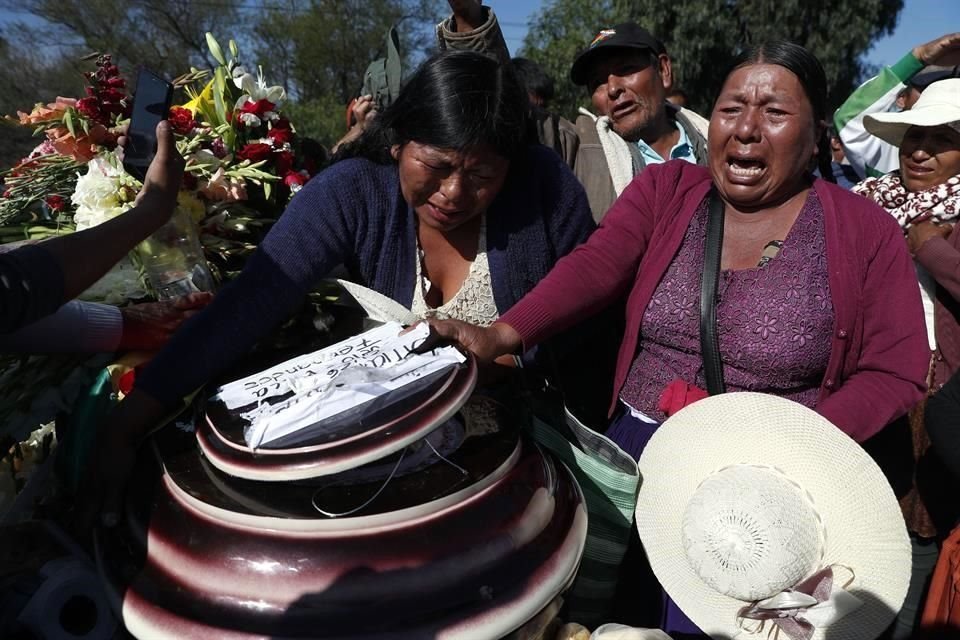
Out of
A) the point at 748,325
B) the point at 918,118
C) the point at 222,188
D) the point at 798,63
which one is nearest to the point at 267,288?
the point at 222,188

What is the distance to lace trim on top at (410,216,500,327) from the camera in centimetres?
201

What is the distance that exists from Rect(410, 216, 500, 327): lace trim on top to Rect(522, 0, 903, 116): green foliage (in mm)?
15959

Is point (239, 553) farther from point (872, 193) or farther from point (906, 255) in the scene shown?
point (872, 193)

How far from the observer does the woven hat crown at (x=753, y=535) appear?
1.46 metres

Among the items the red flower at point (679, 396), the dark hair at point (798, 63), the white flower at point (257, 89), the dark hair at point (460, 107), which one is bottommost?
the red flower at point (679, 396)

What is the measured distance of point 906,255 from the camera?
177 cm

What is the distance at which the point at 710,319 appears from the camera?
1.82 metres

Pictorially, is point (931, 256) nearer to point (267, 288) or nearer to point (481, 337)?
point (481, 337)

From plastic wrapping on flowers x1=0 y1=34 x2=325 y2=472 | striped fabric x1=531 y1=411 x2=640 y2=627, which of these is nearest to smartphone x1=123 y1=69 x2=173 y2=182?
plastic wrapping on flowers x1=0 y1=34 x2=325 y2=472

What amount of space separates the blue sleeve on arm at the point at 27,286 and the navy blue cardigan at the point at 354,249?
281 mm

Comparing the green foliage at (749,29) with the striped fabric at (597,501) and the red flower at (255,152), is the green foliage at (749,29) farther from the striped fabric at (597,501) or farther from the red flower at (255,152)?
the striped fabric at (597,501)

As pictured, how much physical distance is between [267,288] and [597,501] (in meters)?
0.95

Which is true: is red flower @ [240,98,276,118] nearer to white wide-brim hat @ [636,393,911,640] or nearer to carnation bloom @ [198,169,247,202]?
carnation bloom @ [198,169,247,202]

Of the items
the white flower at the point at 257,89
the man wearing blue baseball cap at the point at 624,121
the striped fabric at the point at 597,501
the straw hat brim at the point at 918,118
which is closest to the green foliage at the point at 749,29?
the man wearing blue baseball cap at the point at 624,121
